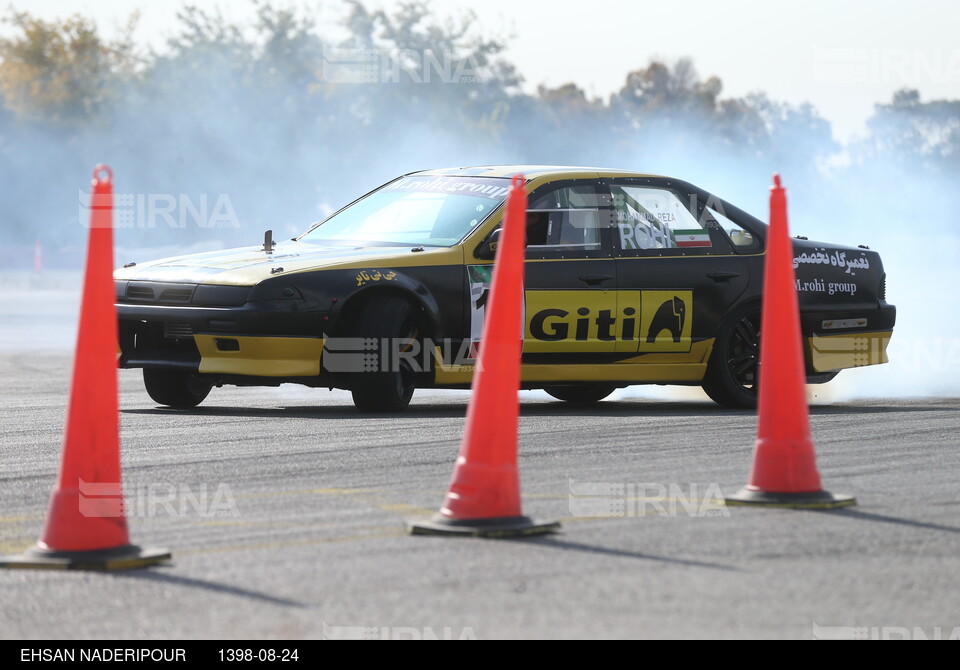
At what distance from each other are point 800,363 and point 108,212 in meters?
2.69

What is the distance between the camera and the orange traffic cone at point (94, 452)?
535 cm

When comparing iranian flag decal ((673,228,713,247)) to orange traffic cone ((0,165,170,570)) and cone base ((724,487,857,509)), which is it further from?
orange traffic cone ((0,165,170,570))

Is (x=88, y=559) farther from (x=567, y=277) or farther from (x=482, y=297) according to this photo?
(x=567, y=277)

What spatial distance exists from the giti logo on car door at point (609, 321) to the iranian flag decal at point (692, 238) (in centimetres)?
34

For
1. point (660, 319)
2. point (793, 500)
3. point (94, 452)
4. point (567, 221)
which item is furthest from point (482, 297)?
point (94, 452)

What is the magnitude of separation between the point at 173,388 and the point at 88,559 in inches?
230

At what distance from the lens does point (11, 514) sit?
6.50m

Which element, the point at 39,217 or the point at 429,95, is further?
the point at 429,95

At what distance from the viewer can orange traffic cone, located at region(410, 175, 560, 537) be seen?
5.89 m

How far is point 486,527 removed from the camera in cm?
582

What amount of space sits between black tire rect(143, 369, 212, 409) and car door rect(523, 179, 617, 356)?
2.09 meters

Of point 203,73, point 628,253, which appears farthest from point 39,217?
point 628,253

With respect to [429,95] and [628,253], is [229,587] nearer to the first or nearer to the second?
[628,253]

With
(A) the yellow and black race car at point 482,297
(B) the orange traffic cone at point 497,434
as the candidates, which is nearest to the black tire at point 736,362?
(A) the yellow and black race car at point 482,297
